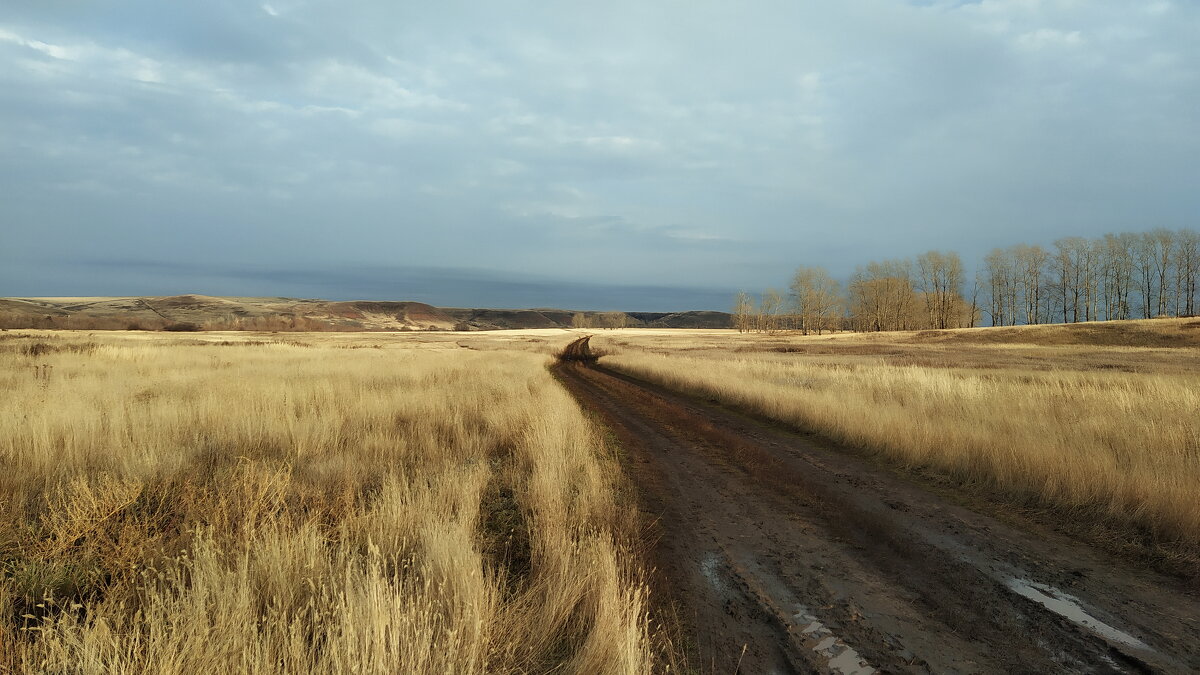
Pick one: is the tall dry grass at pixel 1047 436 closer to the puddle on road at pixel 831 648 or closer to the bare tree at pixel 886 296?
the puddle on road at pixel 831 648

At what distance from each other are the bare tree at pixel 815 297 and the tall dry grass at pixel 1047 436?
8329 centimetres

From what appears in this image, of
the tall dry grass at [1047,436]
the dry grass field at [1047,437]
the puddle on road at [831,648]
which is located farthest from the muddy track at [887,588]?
the tall dry grass at [1047,436]

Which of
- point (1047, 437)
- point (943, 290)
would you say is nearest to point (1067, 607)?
point (1047, 437)

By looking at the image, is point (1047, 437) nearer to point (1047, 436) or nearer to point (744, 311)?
point (1047, 436)

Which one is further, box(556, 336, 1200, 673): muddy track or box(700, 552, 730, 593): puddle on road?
box(700, 552, 730, 593): puddle on road

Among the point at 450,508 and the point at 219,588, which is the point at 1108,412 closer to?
the point at 450,508

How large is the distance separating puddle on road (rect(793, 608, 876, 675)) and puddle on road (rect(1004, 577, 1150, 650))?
190cm

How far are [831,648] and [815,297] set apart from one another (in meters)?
101

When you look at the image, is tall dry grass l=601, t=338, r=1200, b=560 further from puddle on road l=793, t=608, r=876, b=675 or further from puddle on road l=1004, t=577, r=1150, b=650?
puddle on road l=793, t=608, r=876, b=675

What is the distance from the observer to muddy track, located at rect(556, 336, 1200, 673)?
3.17m

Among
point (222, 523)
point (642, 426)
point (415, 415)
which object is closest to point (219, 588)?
point (222, 523)

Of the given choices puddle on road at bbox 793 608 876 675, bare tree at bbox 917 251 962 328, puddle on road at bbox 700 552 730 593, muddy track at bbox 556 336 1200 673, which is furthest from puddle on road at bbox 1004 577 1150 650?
bare tree at bbox 917 251 962 328

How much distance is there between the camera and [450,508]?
4895 millimetres

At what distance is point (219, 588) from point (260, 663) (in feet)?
3.40
